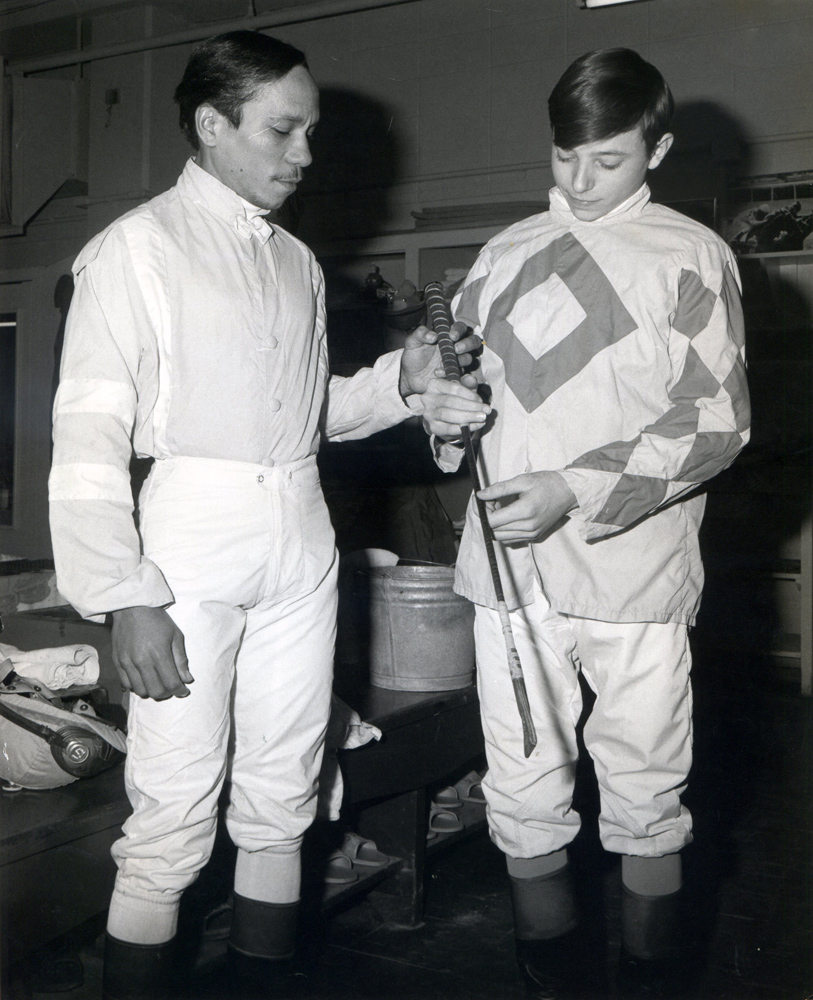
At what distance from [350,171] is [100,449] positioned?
4530mm

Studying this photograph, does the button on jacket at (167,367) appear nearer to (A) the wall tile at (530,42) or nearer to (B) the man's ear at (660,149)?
(B) the man's ear at (660,149)

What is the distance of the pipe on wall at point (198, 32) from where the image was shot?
5.29m

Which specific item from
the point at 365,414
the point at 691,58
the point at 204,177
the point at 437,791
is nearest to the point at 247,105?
the point at 204,177

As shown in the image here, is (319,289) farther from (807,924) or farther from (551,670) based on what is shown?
(807,924)

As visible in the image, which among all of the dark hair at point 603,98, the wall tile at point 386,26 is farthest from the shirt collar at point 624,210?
the wall tile at point 386,26

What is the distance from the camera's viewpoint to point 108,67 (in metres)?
5.96

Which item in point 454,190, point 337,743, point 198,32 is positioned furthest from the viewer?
point 198,32

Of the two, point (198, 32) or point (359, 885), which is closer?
point (359, 885)

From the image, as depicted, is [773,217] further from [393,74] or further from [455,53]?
[393,74]

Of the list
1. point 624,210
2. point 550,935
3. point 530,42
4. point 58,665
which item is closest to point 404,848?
point 550,935

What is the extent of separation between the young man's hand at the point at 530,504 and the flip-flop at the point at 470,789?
148cm

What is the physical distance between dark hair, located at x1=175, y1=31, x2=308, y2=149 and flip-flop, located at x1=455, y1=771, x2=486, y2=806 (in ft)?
6.57

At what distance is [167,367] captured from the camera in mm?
1487

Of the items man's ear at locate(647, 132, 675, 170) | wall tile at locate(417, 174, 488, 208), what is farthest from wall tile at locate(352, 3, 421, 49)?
man's ear at locate(647, 132, 675, 170)
